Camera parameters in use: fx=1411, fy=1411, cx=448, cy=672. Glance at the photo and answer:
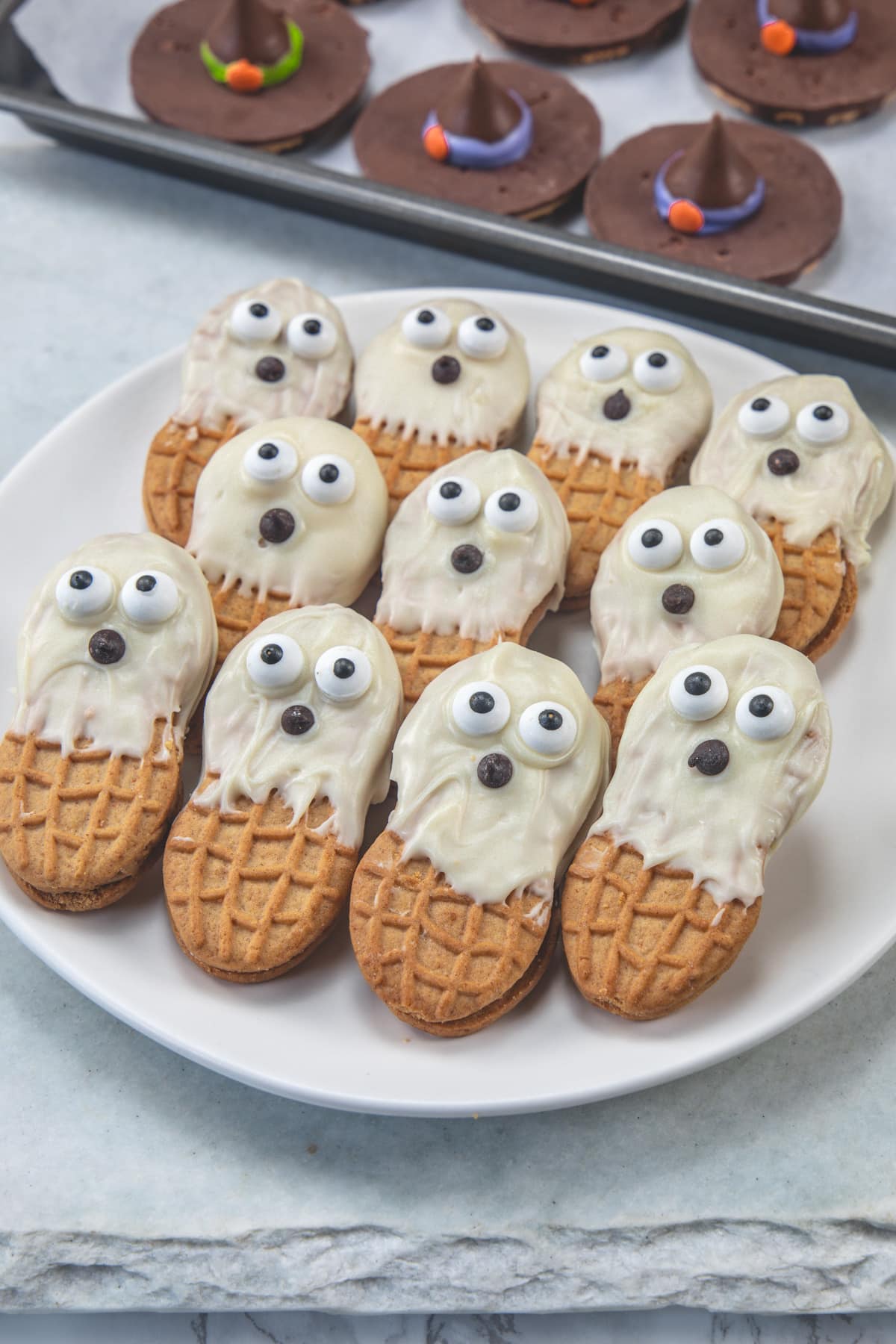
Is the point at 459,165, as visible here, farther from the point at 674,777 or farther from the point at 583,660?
the point at 674,777

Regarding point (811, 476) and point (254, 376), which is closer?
point (811, 476)

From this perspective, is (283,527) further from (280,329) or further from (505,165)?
(505,165)

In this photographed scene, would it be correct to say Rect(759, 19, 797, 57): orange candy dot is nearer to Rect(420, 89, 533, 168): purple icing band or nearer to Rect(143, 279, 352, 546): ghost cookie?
Rect(420, 89, 533, 168): purple icing band

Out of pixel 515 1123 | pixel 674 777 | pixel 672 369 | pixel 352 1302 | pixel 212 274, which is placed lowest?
pixel 352 1302

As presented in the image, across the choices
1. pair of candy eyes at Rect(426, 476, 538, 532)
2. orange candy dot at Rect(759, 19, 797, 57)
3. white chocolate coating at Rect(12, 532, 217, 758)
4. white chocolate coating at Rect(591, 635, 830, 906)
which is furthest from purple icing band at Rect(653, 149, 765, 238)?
white chocolate coating at Rect(12, 532, 217, 758)

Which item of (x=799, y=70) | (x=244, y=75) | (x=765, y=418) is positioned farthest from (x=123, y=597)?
(x=799, y=70)

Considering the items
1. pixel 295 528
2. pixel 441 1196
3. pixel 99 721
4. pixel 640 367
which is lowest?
pixel 441 1196

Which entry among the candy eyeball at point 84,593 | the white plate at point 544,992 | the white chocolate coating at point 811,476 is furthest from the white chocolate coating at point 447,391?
the candy eyeball at point 84,593

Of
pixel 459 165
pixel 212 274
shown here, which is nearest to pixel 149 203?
pixel 212 274
